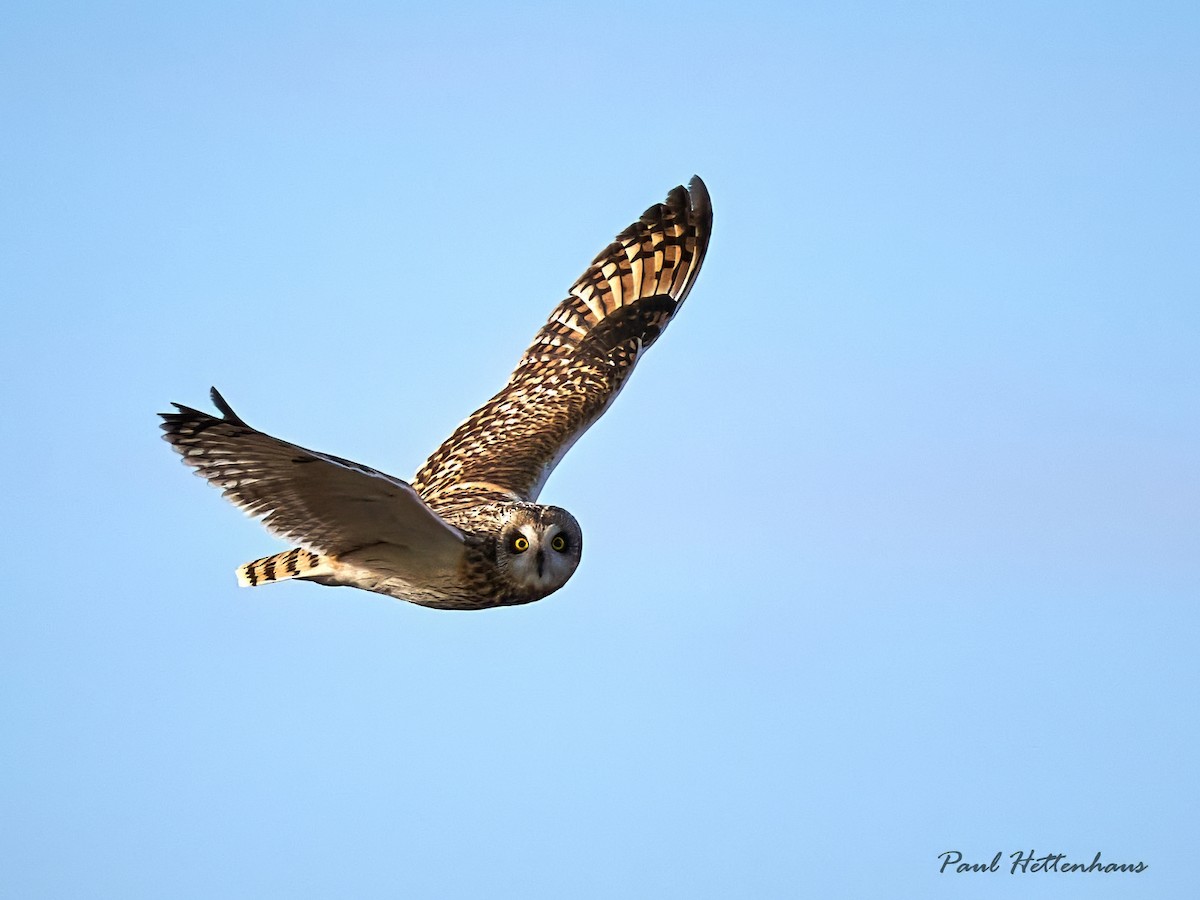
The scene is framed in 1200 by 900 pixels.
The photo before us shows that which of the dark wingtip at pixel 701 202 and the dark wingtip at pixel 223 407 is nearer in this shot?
the dark wingtip at pixel 223 407

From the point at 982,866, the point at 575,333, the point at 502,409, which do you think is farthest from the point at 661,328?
the point at 982,866

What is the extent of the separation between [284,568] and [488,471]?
198 centimetres

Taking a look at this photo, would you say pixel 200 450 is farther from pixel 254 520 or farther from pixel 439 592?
pixel 439 592

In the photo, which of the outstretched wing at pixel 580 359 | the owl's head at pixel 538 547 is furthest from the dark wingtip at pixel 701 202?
the owl's head at pixel 538 547

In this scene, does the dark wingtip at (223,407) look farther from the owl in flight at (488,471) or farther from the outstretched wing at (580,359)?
the outstretched wing at (580,359)

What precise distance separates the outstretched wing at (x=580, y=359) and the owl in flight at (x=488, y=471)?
0.01m

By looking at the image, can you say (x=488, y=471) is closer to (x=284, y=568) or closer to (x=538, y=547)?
(x=284, y=568)

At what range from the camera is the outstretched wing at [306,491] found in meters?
10.1

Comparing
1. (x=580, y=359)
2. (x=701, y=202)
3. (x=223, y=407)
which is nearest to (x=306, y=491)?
(x=223, y=407)

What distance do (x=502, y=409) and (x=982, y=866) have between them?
5.30 metres

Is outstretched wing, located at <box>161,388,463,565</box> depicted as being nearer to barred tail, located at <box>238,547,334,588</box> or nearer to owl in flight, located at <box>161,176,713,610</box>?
owl in flight, located at <box>161,176,713,610</box>

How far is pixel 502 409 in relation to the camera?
14586mm

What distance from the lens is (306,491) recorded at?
419 inches

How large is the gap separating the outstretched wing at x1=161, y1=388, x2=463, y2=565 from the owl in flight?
0.01 meters
